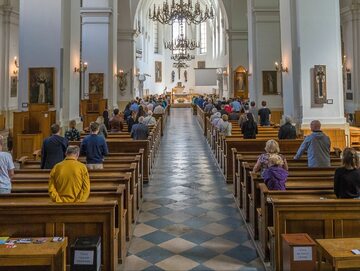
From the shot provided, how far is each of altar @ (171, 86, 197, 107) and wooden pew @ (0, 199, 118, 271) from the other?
129 ft

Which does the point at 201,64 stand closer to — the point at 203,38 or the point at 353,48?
the point at 203,38

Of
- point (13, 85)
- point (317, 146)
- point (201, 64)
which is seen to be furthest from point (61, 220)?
point (201, 64)

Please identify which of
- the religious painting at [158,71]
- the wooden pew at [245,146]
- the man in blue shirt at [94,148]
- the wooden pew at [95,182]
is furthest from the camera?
the religious painting at [158,71]

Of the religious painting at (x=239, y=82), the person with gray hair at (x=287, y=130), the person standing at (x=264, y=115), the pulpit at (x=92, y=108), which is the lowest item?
the person with gray hair at (x=287, y=130)

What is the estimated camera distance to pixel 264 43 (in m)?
17.9

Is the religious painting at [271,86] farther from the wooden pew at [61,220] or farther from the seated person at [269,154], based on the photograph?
the wooden pew at [61,220]

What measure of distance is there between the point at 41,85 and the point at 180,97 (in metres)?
33.8

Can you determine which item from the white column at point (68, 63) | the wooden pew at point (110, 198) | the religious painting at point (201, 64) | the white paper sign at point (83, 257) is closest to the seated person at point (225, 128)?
the white column at point (68, 63)

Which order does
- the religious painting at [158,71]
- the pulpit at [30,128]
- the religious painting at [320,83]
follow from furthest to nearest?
1. the religious painting at [158,71]
2. the religious painting at [320,83]
3. the pulpit at [30,128]

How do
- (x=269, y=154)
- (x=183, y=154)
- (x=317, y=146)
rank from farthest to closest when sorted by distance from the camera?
(x=183, y=154) → (x=317, y=146) → (x=269, y=154)

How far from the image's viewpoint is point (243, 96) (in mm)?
24984

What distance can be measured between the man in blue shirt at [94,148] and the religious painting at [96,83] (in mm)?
12331

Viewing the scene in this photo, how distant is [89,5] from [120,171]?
14.6 meters

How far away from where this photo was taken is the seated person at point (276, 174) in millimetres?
4941
